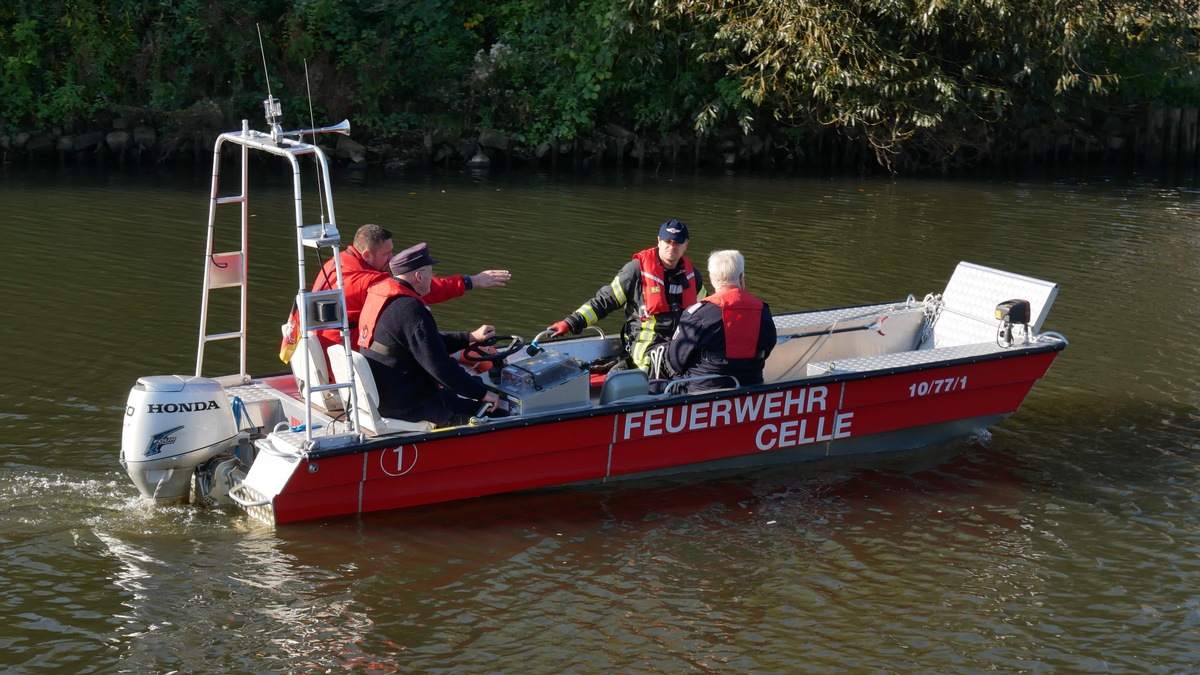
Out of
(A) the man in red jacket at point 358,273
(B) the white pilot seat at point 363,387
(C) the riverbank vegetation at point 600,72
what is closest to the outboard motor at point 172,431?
(A) the man in red jacket at point 358,273

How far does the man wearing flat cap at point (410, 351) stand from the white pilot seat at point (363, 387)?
122 mm

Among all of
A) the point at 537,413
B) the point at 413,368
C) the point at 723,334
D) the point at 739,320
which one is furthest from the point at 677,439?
the point at 413,368

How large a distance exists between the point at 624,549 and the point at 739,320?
173 cm

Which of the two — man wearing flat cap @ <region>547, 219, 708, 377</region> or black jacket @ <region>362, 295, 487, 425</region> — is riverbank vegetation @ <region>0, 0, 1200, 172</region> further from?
black jacket @ <region>362, 295, 487, 425</region>

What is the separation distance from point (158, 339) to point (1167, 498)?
8237mm

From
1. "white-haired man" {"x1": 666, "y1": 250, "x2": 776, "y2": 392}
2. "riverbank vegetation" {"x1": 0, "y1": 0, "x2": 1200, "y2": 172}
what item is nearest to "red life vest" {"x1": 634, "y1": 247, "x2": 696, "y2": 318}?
"white-haired man" {"x1": 666, "y1": 250, "x2": 776, "y2": 392}

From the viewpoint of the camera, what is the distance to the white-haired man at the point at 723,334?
321 inches

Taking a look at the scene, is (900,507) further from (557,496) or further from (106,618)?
(106,618)

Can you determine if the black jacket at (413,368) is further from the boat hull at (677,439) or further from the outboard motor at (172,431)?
the outboard motor at (172,431)

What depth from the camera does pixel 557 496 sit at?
8.16 meters

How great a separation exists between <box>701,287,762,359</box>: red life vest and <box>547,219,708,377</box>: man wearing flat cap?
0.62 meters

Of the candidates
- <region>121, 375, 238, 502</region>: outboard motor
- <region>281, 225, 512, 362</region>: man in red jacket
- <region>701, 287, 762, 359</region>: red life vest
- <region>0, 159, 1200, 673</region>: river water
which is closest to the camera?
<region>0, 159, 1200, 673</region>: river water

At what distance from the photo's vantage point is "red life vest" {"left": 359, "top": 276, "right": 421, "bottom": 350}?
7289 millimetres

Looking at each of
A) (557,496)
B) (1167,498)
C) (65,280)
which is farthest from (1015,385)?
(65,280)
